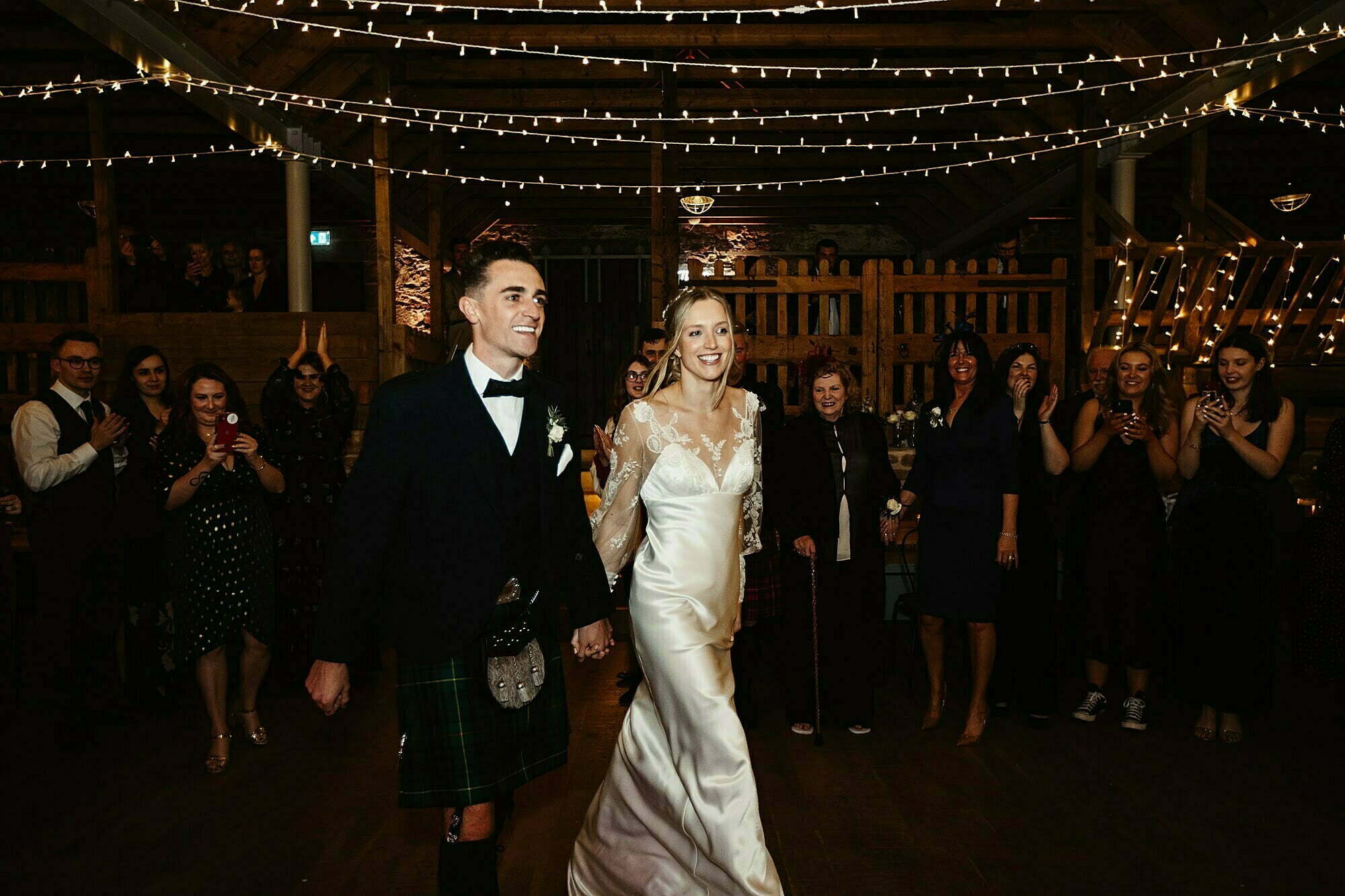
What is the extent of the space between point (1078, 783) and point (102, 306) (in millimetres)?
7446

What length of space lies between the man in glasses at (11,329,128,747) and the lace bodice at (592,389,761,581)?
224cm

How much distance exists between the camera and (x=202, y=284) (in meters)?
8.02

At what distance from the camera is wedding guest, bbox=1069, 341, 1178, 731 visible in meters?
4.12

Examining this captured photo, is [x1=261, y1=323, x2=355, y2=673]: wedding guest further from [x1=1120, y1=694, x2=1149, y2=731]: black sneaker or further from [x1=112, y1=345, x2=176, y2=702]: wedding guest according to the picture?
[x1=1120, y1=694, x2=1149, y2=731]: black sneaker

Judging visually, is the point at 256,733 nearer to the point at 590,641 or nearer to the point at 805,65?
the point at 590,641

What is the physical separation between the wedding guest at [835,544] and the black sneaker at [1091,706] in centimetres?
92

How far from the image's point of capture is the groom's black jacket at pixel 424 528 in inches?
81.8

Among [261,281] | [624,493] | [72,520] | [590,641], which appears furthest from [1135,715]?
[261,281]

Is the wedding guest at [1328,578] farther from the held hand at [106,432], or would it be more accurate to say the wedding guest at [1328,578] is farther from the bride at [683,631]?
the held hand at [106,432]

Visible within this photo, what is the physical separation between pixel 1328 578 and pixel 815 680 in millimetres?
2082

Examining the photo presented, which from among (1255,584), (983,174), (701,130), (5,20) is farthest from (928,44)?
(5,20)

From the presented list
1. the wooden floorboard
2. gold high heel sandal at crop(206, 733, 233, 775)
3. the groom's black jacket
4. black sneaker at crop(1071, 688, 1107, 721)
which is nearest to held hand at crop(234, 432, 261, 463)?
gold high heel sandal at crop(206, 733, 233, 775)

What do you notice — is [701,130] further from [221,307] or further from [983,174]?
[221,307]

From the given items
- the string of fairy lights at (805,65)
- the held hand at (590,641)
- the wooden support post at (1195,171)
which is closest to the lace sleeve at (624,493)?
the held hand at (590,641)
